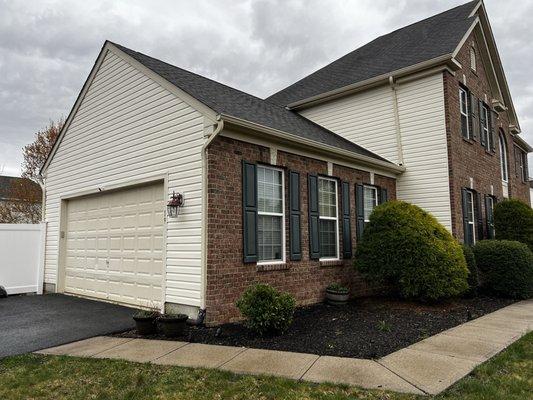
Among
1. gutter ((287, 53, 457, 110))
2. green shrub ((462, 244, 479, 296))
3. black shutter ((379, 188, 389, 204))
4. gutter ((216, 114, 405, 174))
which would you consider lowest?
green shrub ((462, 244, 479, 296))

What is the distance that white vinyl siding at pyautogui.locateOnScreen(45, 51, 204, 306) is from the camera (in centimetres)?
720

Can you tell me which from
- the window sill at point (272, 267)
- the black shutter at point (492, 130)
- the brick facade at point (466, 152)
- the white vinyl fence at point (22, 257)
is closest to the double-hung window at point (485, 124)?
the black shutter at point (492, 130)

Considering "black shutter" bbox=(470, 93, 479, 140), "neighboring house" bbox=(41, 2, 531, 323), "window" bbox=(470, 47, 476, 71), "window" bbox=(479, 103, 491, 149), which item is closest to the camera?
"neighboring house" bbox=(41, 2, 531, 323)

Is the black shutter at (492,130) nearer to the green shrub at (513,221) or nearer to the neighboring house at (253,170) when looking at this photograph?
the neighboring house at (253,170)

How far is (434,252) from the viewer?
27.7 ft

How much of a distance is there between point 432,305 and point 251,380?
588 cm

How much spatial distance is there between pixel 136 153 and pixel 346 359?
6048mm

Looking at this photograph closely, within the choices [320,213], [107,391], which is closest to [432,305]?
[320,213]

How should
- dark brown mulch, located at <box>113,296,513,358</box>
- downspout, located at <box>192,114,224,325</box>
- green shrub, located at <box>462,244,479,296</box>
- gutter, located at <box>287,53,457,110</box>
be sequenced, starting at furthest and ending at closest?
gutter, located at <box>287,53,457,110</box>
green shrub, located at <box>462,244,479,296</box>
downspout, located at <box>192,114,224,325</box>
dark brown mulch, located at <box>113,296,513,358</box>

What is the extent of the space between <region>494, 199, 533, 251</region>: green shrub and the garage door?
1147 centimetres

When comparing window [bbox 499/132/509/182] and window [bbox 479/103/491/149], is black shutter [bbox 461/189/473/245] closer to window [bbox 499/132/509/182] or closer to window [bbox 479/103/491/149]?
window [bbox 479/103/491/149]

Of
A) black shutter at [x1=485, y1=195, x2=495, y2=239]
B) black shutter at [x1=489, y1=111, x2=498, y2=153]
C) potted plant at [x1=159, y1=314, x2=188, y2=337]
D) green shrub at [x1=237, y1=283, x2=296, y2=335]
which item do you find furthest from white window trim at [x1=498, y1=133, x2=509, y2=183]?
potted plant at [x1=159, y1=314, x2=188, y2=337]

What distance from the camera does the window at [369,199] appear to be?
1093 centimetres

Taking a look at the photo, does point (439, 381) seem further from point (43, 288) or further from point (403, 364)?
point (43, 288)
